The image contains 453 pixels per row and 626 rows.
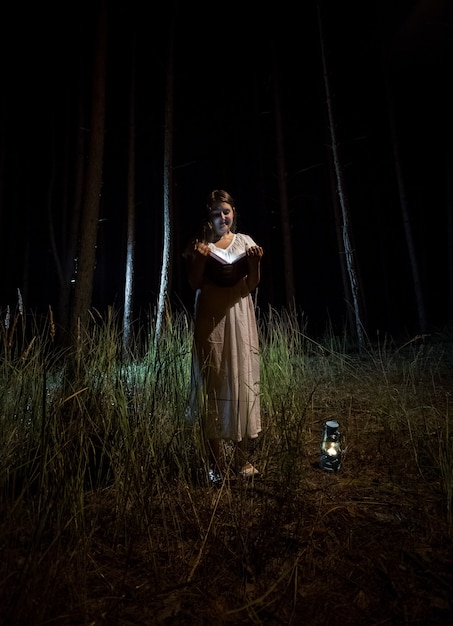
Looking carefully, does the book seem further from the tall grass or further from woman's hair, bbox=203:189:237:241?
the tall grass

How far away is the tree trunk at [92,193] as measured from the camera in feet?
16.7

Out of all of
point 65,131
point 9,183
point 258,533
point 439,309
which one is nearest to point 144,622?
point 258,533

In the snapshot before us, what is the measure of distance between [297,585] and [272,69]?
11100 millimetres

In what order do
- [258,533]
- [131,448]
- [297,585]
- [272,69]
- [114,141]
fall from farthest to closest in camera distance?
[114,141], [272,69], [131,448], [258,533], [297,585]

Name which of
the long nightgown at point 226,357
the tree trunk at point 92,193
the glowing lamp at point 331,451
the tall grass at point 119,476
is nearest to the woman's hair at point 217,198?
the long nightgown at point 226,357

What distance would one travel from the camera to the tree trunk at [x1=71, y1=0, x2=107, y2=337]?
510 centimetres

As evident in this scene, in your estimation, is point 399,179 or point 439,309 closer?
point 399,179

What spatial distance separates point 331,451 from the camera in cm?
224

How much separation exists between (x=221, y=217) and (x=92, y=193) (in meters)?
3.79

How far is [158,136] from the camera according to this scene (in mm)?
13211

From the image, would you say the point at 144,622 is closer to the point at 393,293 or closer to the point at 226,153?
the point at 226,153

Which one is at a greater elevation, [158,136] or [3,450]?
[158,136]

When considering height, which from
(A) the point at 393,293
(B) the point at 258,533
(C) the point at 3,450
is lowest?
(B) the point at 258,533

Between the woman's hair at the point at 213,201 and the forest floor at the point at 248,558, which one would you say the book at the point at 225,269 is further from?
the forest floor at the point at 248,558
